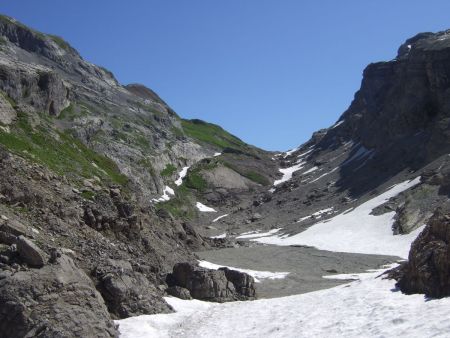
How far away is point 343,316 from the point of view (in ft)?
71.1

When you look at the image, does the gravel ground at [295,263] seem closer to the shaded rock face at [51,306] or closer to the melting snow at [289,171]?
the shaded rock face at [51,306]

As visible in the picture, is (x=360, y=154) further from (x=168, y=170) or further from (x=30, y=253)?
(x=30, y=253)

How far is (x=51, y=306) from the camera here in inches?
751

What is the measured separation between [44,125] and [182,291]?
3080 centimetres

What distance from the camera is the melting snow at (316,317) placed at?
18234 mm

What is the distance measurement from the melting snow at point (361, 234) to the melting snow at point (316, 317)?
33.7 metres

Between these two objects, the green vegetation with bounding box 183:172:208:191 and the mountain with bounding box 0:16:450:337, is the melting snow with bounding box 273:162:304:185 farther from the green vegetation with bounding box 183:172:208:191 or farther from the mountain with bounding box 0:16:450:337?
the green vegetation with bounding box 183:172:208:191

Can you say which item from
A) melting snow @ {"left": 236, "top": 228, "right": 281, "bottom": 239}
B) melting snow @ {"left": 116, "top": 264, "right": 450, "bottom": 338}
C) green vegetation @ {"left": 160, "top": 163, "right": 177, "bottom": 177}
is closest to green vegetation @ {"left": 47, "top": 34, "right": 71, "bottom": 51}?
green vegetation @ {"left": 160, "top": 163, "right": 177, "bottom": 177}

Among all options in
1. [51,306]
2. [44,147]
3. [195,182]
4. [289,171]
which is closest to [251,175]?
[289,171]

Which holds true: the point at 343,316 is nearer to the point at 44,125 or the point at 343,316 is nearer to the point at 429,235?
the point at 429,235

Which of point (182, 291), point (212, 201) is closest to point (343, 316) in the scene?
point (182, 291)

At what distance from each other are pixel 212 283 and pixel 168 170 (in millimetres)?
103926

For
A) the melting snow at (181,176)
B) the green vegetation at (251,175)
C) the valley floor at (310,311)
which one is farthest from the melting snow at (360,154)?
the valley floor at (310,311)

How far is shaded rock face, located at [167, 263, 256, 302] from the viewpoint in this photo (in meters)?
30.9
